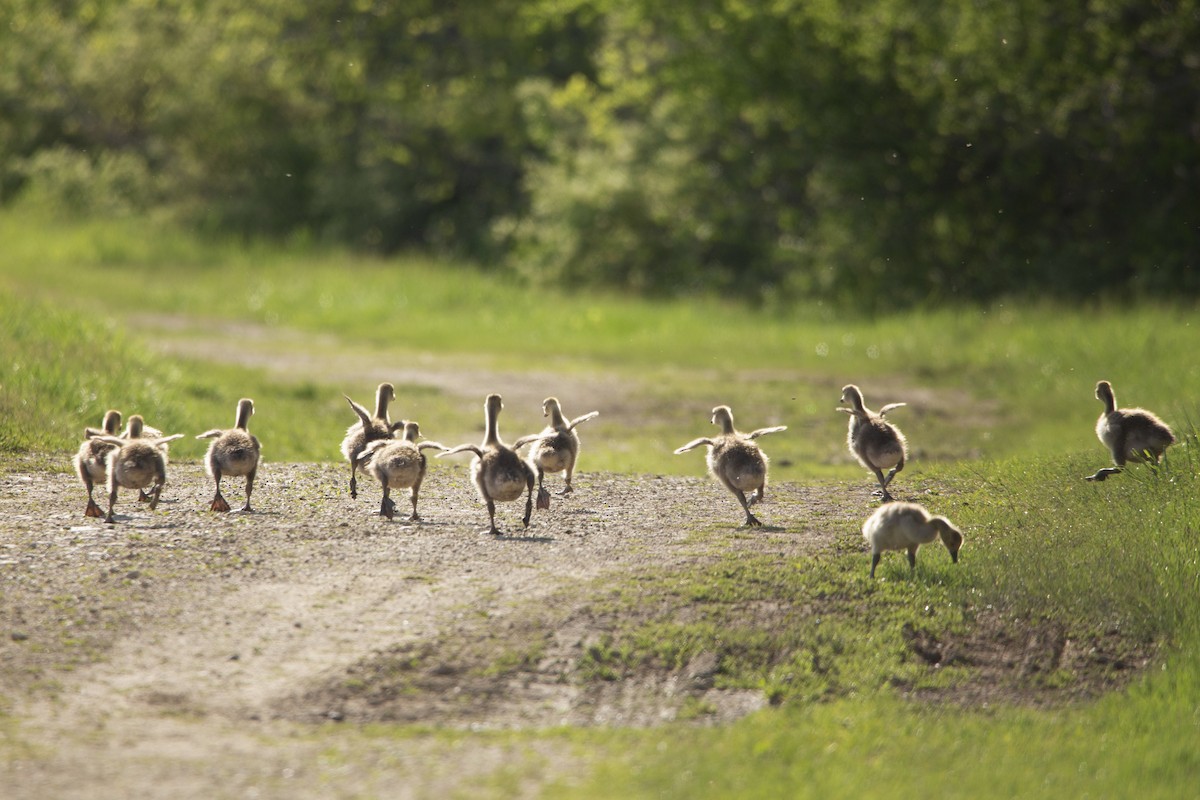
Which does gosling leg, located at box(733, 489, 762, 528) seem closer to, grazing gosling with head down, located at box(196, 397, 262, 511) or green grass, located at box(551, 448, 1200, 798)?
green grass, located at box(551, 448, 1200, 798)

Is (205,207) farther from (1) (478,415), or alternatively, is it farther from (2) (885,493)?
(2) (885,493)

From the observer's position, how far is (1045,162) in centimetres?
2759

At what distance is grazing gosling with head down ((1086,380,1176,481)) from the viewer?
12.0 meters

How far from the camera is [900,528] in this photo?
9.14 metres

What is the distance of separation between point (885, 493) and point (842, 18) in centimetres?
1846

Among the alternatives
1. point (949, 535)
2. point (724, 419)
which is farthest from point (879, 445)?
point (949, 535)

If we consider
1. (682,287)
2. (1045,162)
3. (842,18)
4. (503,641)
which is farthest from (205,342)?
(503,641)

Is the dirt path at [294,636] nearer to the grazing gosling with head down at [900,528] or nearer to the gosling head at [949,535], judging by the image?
the grazing gosling with head down at [900,528]

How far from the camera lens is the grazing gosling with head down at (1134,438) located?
1195 centimetres

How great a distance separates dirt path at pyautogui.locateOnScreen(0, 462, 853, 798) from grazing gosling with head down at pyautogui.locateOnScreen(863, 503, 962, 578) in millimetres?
773

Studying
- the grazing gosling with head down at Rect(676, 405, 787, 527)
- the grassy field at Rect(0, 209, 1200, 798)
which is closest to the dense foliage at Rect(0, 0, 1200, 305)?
the grassy field at Rect(0, 209, 1200, 798)

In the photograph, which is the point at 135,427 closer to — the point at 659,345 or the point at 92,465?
the point at 92,465

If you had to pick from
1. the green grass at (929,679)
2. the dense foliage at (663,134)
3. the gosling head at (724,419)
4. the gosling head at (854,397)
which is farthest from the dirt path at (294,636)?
the dense foliage at (663,134)

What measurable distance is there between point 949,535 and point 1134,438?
132 inches
